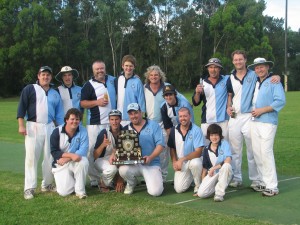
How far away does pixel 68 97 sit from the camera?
25.5 feet

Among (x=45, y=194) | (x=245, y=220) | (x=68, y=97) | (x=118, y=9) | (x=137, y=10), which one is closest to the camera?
(x=245, y=220)

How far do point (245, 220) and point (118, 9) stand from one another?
154 ft

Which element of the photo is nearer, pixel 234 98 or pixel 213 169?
pixel 213 169

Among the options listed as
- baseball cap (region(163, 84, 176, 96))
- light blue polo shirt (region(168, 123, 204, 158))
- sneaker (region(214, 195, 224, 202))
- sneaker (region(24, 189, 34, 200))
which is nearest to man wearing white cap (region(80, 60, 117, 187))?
baseball cap (region(163, 84, 176, 96))

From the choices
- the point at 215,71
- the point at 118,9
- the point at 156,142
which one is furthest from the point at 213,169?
the point at 118,9

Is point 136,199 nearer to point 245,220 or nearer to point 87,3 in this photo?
point 245,220

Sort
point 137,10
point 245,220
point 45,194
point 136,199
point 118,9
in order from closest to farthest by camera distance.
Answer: point 245,220, point 136,199, point 45,194, point 118,9, point 137,10

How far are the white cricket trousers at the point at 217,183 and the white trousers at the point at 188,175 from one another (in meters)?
0.29

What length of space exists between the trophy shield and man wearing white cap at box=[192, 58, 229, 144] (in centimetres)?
128

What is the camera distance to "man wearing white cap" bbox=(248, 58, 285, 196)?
6.69 m

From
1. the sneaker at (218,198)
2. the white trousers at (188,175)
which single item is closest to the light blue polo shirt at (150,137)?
the white trousers at (188,175)

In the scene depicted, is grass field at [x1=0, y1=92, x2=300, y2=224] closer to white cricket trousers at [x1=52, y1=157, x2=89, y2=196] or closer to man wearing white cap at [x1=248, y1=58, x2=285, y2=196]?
white cricket trousers at [x1=52, y1=157, x2=89, y2=196]

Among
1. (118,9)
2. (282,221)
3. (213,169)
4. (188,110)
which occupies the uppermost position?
(118,9)

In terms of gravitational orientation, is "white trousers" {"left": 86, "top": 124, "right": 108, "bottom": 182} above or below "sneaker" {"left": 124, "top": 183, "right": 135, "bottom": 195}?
above
